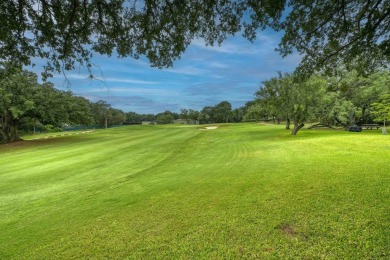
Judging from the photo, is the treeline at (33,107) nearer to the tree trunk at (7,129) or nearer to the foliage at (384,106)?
the tree trunk at (7,129)

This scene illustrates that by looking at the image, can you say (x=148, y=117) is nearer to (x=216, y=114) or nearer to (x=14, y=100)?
(x=216, y=114)

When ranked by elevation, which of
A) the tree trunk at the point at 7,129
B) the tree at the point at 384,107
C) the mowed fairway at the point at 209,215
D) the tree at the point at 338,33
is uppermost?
the tree at the point at 338,33

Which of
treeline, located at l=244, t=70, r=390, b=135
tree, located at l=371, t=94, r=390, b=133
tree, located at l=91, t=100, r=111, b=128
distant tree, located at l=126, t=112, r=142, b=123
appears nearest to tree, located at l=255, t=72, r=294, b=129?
treeline, located at l=244, t=70, r=390, b=135

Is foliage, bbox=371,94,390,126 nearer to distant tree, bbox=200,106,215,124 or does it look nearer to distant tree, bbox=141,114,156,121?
distant tree, bbox=200,106,215,124

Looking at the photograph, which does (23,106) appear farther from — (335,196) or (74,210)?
(335,196)

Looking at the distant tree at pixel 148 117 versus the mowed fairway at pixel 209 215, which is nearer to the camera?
A: the mowed fairway at pixel 209 215

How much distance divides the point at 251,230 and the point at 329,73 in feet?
26.9

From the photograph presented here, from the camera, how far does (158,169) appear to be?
9.35 metres

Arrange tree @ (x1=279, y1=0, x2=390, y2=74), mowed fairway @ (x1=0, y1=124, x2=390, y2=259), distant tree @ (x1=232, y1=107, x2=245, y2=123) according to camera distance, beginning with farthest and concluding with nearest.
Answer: distant tree @ (x1=232, y1=107, x2=245, y2=123), tree @ (x1=279, y1=0, x2=390, y2=74), mowed fairway @ (x1=0, y1=124, x2=390, y2=259)

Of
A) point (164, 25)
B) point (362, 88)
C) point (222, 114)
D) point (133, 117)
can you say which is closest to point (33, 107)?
point (164, 25)

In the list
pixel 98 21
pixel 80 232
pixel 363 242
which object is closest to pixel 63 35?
pixel 98 21

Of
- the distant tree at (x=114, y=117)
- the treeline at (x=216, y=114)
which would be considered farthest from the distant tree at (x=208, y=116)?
the distant tree at (x=114, y=117)

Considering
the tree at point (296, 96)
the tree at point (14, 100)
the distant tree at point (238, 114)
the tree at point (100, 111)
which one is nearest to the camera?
the tree at point (14, 100)

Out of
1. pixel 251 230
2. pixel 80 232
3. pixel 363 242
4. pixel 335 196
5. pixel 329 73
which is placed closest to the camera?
pixel 363 242
